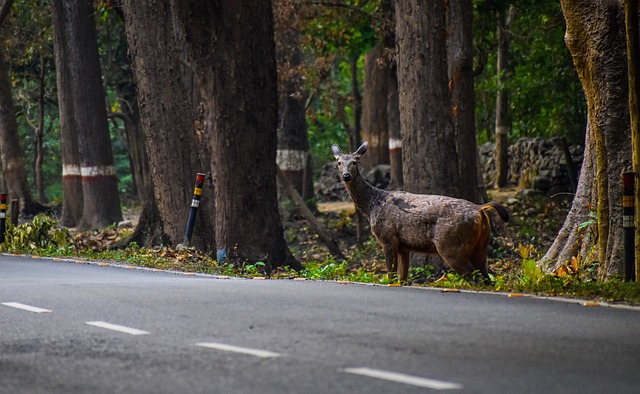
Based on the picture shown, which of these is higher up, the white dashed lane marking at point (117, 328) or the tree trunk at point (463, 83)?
the tree trunk at point (463, 83)

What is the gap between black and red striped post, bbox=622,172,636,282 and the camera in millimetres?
13734

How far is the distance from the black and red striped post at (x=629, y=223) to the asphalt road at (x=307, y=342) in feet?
6.25

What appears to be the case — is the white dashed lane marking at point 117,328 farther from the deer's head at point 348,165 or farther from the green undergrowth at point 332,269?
the deer's head at point 348,165

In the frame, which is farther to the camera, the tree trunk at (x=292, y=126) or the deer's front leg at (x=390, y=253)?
the tree trunk at (x=292, y=126)

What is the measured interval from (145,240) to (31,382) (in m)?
18.8

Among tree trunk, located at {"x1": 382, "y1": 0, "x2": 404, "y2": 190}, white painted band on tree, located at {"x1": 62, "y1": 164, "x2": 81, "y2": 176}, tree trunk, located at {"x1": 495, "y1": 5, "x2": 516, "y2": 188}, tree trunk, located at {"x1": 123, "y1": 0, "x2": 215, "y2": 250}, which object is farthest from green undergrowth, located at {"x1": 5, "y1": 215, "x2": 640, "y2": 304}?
tree trunk, located at {"x1": 495, "y1": 5, "x2": 516, "y2": 188}

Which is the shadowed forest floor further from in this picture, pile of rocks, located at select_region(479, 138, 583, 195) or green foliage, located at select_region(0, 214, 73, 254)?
green foliage, located at select_region(0, 214, 73, 254)

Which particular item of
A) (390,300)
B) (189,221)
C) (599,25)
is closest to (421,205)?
(599,25)

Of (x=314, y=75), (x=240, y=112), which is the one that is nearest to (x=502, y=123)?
(x=314, y=75)

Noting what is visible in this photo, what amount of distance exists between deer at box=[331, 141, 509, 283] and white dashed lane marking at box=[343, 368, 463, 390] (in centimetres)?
808

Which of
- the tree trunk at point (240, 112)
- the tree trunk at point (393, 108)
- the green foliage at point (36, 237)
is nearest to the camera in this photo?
the tree trunk at point (240, 112)

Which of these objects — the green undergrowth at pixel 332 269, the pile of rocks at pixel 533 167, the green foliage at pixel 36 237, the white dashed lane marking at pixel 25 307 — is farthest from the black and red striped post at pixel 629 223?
the pile of rocks at pixel 533 167

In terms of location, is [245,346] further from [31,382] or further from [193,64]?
[193,64]

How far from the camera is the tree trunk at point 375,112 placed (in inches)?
1684
